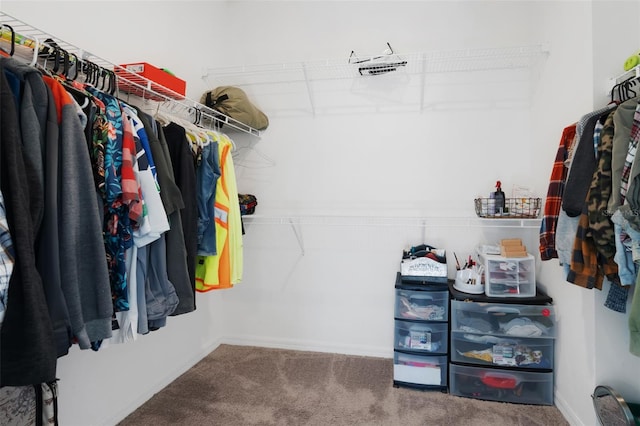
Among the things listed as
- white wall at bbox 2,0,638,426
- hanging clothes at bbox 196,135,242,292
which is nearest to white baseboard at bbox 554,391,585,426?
white wall at bbox 2,0,638,426

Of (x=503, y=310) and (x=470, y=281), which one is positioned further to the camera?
(x=470, y=281)

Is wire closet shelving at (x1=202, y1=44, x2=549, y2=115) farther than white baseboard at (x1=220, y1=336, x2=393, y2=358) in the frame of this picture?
No

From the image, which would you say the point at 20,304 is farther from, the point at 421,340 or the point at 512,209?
the point at 512,209

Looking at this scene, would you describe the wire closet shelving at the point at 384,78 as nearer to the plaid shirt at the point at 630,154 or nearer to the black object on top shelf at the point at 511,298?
the plaid shirt at the point at 630,154

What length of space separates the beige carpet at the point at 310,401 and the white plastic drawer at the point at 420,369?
7 centimetres

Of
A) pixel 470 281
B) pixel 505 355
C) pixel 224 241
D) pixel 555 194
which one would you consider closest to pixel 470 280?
pixel 470 281

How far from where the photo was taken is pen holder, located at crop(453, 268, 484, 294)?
2.07 meters

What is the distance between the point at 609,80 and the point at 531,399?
5.55 feet

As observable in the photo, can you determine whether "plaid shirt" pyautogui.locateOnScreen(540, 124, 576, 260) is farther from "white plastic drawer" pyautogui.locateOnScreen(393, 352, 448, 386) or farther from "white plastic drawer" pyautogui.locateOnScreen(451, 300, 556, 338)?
"white plastic drawer" pyautogui.locateOnScreen(393, 352, 448, 386)

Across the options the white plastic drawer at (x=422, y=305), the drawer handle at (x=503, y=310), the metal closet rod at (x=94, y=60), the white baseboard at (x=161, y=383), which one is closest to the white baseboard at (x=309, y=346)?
the white baseboard at (x=161, y=383)

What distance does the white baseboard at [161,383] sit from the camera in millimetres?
1771

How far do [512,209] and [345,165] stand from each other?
114 centimetres

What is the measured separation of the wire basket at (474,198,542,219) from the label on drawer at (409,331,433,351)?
819 mm

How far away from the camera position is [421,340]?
209cm
